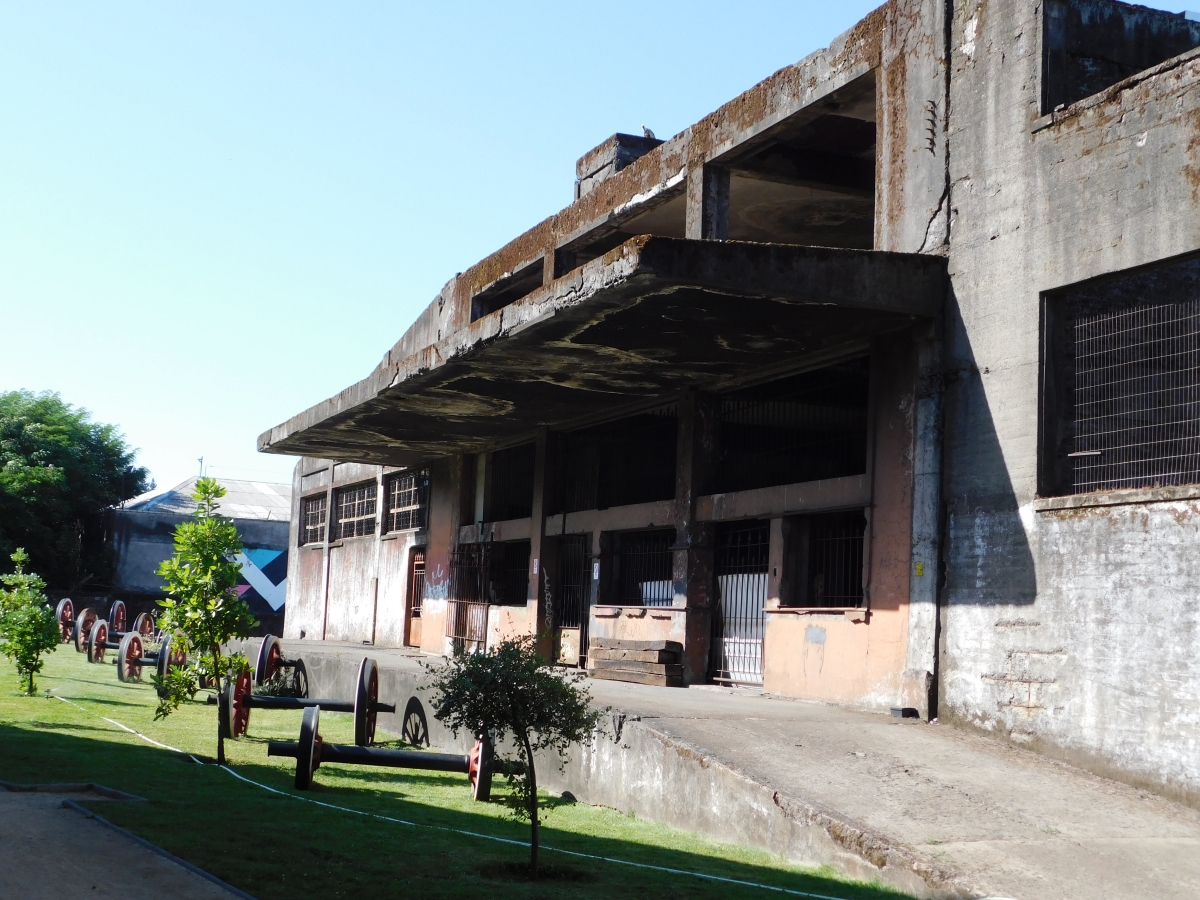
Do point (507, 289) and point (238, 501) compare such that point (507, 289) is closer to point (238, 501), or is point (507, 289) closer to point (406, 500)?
point (406, 500)

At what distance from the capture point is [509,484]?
19516 millimetres

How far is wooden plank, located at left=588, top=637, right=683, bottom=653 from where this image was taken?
45.9ft

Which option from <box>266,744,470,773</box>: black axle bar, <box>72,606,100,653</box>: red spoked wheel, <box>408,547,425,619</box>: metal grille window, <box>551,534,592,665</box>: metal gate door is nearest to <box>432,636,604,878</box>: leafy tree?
<box>266,744,470,773</box>: black axle bar

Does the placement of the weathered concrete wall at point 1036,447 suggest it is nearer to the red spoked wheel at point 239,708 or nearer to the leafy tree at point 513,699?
the leafy tree at point 513,699

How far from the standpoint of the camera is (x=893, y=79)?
11156 mm

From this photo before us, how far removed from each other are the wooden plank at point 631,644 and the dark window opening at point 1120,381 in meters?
5.62

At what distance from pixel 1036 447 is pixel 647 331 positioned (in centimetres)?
370

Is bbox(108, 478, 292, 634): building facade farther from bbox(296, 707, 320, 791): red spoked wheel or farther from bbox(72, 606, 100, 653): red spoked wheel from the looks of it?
bbox(296, 707, 320, 791): red spoked wheel

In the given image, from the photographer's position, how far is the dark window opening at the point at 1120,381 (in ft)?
29.2

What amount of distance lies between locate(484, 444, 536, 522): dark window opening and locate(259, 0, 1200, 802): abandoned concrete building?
245 centimetres

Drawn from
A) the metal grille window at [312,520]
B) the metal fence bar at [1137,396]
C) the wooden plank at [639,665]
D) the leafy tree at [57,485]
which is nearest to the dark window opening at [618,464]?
the wooden plank at [639,665]

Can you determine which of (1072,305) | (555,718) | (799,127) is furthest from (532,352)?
(555,718)

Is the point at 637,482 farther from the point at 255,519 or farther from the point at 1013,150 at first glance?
the point at 255,519

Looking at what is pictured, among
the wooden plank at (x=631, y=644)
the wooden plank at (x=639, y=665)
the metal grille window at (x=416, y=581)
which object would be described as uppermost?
the metal grille window at (x=416, y=581)
